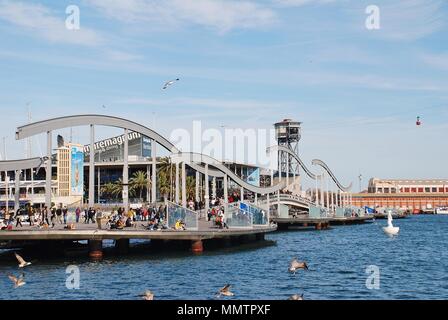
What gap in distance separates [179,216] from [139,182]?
59.1 metres

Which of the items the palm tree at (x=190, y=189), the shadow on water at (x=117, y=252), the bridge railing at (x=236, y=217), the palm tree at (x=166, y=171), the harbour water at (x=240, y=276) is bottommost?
the harbour water at (x=240, y=276)

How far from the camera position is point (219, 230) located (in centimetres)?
4991

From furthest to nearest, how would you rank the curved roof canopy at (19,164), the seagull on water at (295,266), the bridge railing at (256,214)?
the bridge railing at (256,214) → the curved roof canopy at (19,164) → the seagull on water at (295,266)

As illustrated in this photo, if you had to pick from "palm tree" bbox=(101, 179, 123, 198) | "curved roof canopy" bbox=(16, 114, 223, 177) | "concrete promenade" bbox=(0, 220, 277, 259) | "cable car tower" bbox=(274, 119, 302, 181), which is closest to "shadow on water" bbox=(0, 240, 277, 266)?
"concrete promenade" bbox=(0, 220, 277, 259)

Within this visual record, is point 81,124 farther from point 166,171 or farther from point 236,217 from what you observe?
point 166,171

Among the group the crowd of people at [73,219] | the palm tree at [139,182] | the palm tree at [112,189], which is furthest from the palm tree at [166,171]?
the crowd of people at [73,219]

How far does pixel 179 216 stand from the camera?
47844 mm

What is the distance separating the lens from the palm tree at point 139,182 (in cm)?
10581

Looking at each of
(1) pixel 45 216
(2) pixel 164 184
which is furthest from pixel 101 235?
(2) pixel 164 184

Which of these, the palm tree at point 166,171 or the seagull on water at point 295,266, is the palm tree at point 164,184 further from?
the seagull on water at point 295,266

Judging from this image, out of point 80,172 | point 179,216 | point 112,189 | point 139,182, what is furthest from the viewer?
point 112,189

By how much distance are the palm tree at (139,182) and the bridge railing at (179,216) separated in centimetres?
5666
